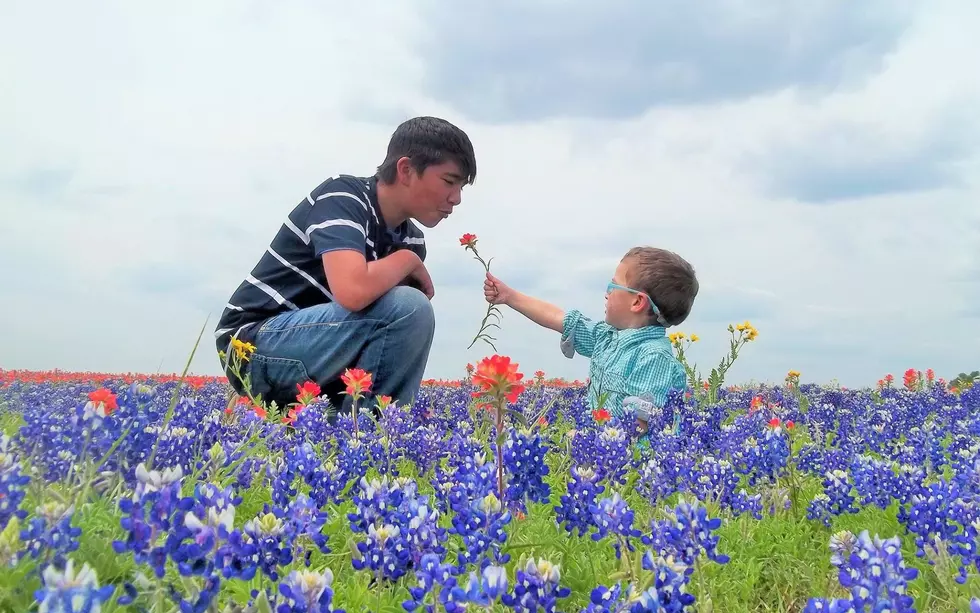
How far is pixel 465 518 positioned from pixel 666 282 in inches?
186

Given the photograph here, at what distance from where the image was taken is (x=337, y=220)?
643 cm

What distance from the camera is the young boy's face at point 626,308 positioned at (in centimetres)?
701

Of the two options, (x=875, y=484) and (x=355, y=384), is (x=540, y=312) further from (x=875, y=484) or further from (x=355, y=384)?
(x=875, y=484)

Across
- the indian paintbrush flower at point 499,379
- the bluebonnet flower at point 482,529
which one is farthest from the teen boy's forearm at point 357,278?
the bluebonnet flower at point 482,529

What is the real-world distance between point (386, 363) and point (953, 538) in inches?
174

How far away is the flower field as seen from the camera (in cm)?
210

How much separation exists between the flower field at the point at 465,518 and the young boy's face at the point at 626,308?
3.64 ft

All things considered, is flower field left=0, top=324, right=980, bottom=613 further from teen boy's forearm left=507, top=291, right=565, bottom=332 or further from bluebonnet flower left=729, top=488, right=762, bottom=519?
teen boy's forearm left=507, top=291, right=565, bottom=332

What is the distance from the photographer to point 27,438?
4000 mm

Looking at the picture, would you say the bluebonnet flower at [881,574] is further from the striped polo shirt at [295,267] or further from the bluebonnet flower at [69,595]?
the striped polo shirt at [295,267]

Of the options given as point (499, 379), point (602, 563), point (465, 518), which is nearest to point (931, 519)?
point (602, 563)

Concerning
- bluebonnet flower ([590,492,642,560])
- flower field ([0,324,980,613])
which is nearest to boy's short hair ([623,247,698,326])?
flower field ([0,324,980,613])

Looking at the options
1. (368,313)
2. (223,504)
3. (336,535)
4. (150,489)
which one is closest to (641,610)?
(223,504)

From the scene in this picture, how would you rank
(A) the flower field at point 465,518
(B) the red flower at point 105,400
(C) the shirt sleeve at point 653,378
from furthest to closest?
1. (C) the shirt sleeve at point 653,378
2. (B) the red flower at point 105,400
3. (A) the flower field at point 465,518
